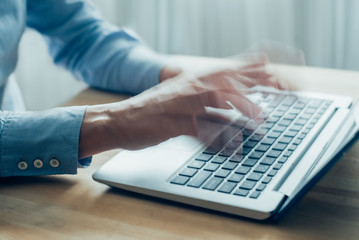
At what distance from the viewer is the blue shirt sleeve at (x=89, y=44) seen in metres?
1.08

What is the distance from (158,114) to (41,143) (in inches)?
6.8

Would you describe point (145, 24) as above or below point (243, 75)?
below

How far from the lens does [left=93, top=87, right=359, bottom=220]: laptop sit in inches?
23.3

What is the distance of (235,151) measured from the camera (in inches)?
28.0

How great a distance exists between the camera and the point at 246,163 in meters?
0.67

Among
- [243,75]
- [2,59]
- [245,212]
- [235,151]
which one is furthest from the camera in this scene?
[2,59]

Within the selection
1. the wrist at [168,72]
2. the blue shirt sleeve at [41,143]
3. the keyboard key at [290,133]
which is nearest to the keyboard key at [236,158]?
the keyboard key at [290,133]

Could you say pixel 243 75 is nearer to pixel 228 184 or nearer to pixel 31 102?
pixel 228 184

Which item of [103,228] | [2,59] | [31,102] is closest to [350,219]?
[103,228]

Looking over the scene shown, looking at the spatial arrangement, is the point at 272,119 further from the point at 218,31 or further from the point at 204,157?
the point at 218,31

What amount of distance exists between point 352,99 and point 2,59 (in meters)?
0.67

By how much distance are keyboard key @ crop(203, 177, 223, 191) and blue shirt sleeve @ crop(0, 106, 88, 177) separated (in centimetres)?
20

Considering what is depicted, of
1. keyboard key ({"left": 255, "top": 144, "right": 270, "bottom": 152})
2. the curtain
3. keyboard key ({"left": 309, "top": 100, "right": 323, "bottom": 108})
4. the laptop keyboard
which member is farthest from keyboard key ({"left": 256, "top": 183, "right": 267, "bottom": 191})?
the curtain

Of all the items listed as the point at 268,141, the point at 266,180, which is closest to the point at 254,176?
the point at 266,180
